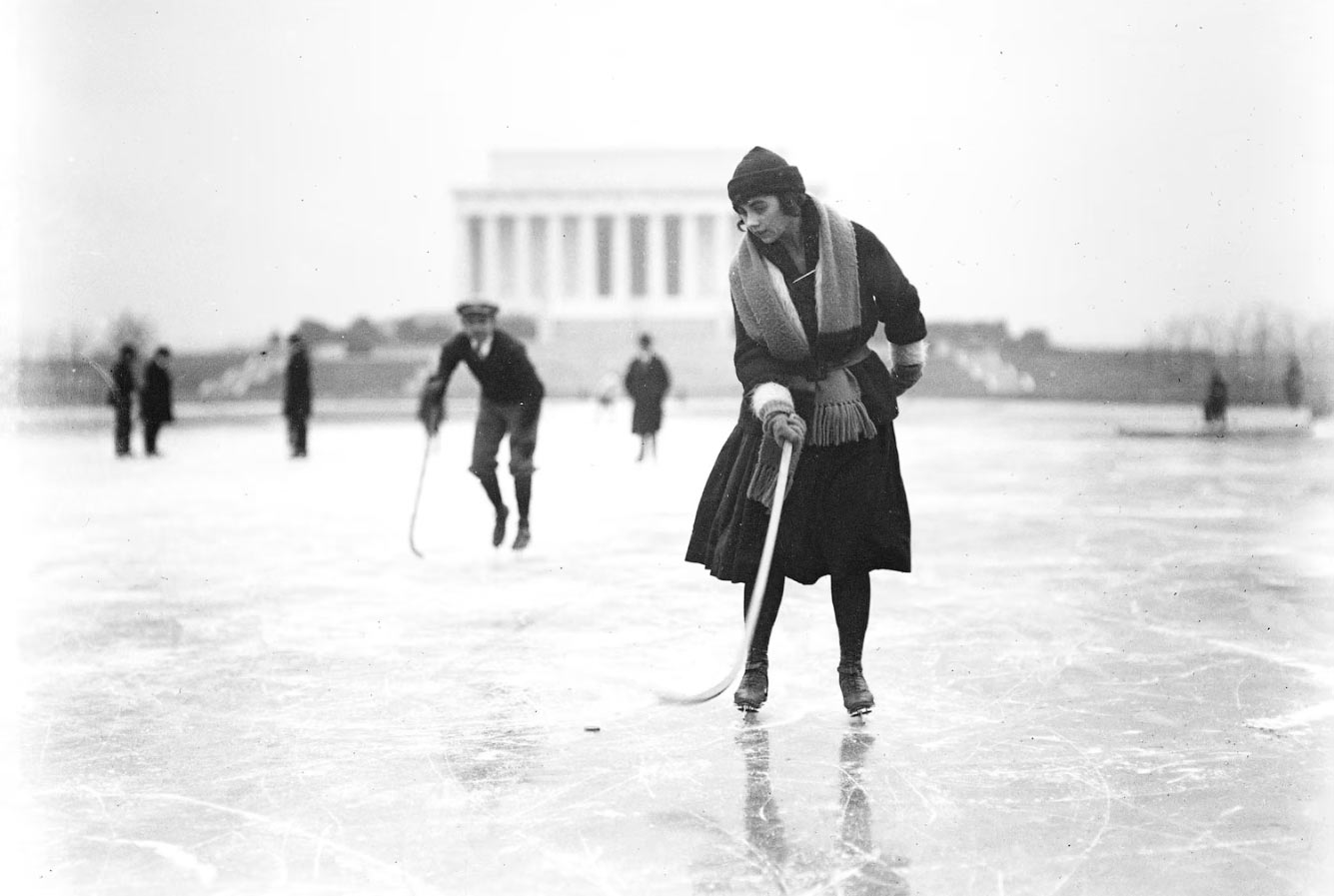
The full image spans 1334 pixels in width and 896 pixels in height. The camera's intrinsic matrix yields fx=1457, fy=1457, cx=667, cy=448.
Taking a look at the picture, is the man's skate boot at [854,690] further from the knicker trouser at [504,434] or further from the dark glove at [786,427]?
the knicker trouser at [504,434]

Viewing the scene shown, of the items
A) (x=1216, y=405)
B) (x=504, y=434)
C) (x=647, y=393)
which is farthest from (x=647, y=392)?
(x=1216, y=405)

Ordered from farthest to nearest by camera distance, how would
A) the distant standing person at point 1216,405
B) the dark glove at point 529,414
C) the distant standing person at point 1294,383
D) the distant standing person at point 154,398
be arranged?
the distant standing person at point 1216,405 < the distant standing person at point 1294,383 < the distant standing person at point 154,398 < the dark glove at point 529,414

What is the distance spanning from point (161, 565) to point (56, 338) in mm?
1506

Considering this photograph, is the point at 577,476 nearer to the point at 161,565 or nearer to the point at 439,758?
the point at 161,565

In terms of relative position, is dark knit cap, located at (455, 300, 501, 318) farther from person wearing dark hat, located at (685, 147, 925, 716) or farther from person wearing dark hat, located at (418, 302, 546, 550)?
person wearing dark hat, located at (685, 147, 925, 716)

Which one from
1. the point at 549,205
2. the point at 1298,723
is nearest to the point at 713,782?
the point at 1298,723

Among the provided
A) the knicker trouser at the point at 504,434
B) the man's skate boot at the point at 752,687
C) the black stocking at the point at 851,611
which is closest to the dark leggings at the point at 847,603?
the black stocking at the point at 851,611

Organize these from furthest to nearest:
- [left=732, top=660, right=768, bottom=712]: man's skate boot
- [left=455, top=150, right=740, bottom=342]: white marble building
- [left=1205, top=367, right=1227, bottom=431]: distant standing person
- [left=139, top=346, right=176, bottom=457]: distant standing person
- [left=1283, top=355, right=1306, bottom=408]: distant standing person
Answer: [left=455, top=150, right=740, bottom=342]: white marble building → [left=1205, top=367, right=1227, bottom=431]: distant standing person → [left=1283, top=355, right=1306, bottom=408]: distant standing person → [left=139, top=346, right=176, bottom=457]: distant standing person → [left=732, top=660, right=768, bottom=712]: man's skate boot

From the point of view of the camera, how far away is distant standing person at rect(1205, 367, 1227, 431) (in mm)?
19953

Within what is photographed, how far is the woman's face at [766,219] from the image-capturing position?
4293 mm

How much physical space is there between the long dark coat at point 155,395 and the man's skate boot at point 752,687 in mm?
14750

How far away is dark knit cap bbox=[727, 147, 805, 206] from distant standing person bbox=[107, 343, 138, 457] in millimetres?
14485

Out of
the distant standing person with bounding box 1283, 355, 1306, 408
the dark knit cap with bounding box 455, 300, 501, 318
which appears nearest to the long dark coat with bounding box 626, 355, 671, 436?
the dark knit cap with bounding box 455, 300, 501, 318

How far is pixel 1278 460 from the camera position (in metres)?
14.8
